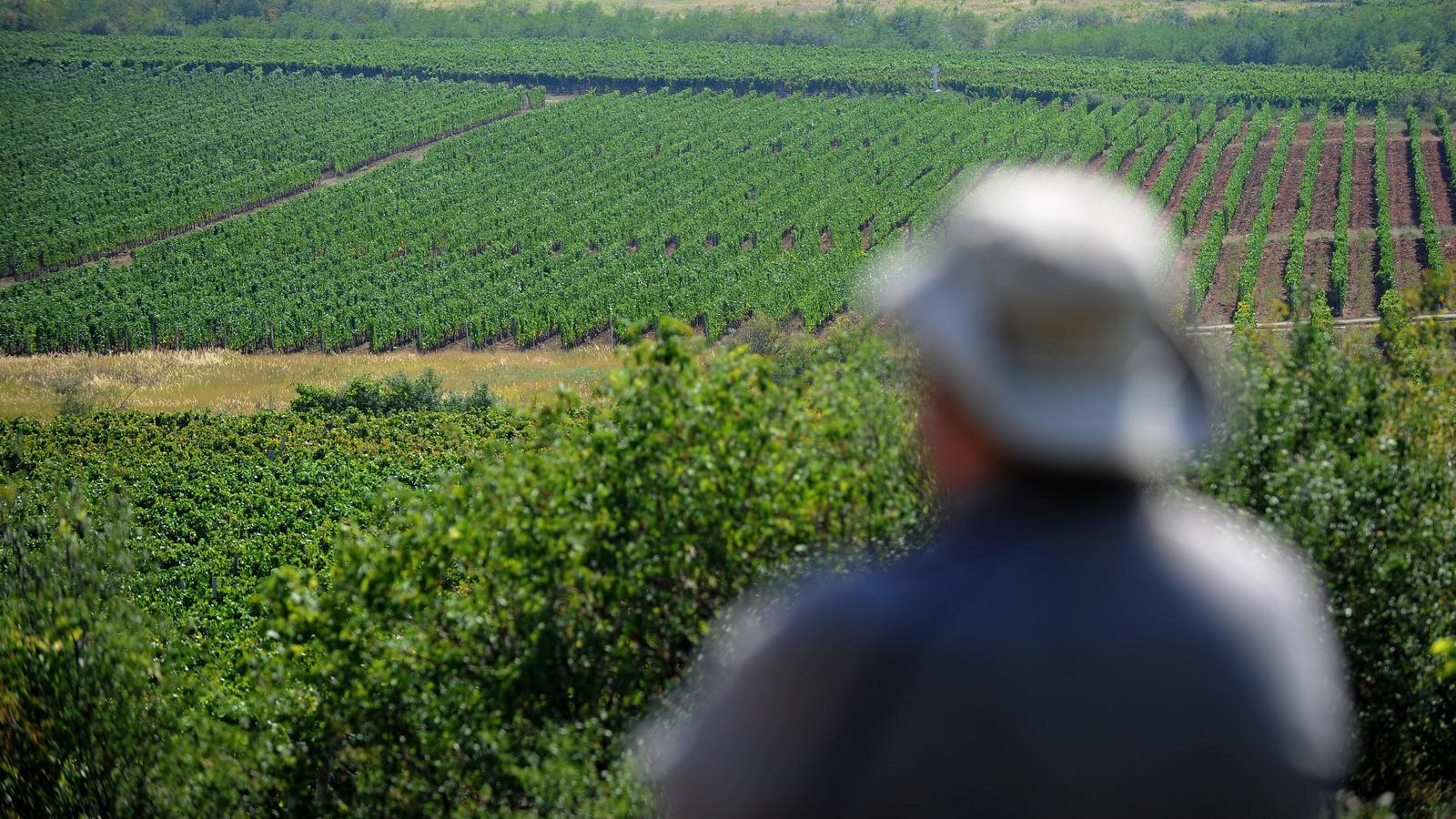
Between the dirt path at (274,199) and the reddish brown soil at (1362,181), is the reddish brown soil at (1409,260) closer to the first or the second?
the reddish brown soil at (1362,181)

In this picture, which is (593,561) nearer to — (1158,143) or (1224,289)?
(1224,289)

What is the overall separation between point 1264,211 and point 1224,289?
10.3 m

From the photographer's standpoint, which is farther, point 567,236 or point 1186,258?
point 567,236

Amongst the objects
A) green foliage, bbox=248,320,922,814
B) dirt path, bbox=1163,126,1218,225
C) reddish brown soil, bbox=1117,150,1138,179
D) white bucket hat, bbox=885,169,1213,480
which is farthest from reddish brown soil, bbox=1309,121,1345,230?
white bucket hat, bbox=885,169,1213,480

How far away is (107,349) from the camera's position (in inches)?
2156

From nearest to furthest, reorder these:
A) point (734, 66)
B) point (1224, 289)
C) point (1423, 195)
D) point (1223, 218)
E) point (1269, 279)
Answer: point (1224, 289), point (1269, 279), point (1223, 218), point (1423, 195), point (734, 66)

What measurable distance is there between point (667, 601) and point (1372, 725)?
5.50m

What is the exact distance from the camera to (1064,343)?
2.12 meters

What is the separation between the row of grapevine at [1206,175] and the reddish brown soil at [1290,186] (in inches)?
123

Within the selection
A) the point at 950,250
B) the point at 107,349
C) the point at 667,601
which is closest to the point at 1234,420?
the point at 950,250

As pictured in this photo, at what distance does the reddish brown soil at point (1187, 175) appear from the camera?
65.1m

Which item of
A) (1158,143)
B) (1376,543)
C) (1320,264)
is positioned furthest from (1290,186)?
(1376,543)

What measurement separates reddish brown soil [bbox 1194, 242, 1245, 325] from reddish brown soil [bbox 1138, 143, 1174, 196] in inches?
353

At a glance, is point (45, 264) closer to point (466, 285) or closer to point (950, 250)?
point (466, 285)
